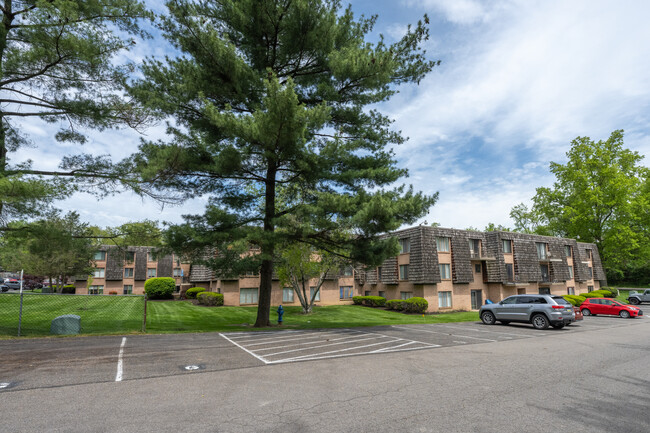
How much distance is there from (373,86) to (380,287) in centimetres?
2345

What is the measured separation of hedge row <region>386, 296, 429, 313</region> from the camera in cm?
2736

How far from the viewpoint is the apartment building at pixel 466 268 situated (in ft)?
96.9

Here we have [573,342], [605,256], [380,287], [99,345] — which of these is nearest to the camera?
[99,345]

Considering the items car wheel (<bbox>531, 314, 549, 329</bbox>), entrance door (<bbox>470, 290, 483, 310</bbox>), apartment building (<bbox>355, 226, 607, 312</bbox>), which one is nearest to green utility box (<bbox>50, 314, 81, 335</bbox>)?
apartment building (<bbox>355, 226, 607, 312</bbox>)

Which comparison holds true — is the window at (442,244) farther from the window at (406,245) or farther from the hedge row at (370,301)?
the hedge row at (370,301)

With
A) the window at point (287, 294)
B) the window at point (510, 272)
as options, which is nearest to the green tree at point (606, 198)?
the window at point (510, 272)

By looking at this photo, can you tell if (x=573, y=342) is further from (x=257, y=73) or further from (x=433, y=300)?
(x=257, y=73)

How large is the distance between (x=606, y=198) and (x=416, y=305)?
38763 millimetres

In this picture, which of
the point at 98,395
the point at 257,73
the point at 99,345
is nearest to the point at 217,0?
the point at 257,73

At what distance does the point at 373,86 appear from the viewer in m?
15.8

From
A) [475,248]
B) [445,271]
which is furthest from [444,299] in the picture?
[475,248]

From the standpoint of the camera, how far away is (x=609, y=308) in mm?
26484

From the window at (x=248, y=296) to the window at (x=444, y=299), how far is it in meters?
16.9

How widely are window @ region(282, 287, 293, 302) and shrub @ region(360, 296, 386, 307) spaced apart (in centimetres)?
727
